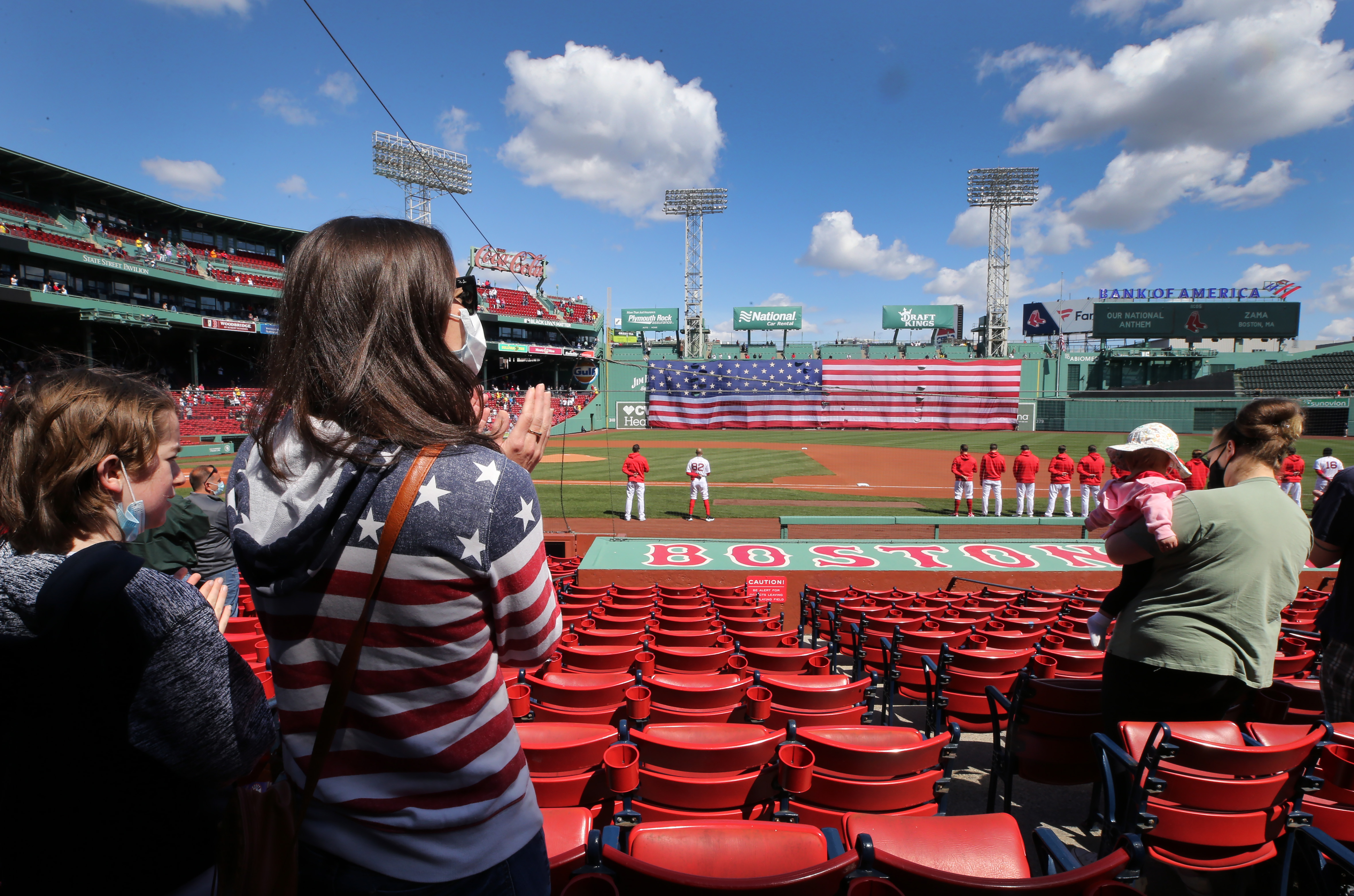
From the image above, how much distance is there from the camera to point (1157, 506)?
9.41 ft

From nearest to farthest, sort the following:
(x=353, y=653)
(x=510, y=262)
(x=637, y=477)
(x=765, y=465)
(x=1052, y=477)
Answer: (x=353, y=653), (x=637, y=477), (x=1052, y=477), (x=765, y=465), (x=510, y=262)

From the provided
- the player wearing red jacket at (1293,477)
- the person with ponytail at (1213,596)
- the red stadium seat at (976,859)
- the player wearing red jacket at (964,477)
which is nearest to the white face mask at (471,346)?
the red stadium seat at (976,859)

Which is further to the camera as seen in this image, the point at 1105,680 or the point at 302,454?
the point at 1105,680

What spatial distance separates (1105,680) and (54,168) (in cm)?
4918

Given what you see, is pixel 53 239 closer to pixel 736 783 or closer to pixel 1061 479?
pixel 736 783

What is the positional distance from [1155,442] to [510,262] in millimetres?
60693

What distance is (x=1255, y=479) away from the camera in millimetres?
3016

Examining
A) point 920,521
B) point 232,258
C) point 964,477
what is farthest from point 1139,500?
point 232,258

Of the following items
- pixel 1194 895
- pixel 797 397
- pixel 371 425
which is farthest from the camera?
pixel 797 397

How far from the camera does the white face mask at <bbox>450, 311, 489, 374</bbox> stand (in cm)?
147

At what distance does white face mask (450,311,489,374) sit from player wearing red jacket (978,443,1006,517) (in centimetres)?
1681

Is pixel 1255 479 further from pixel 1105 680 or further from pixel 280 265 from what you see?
pixel 280 265

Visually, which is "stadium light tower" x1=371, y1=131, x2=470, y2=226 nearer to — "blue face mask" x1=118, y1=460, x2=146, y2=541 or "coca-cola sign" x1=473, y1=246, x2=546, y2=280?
"coca-cola sign" x1=473, y1=246, x2=546, y2=280

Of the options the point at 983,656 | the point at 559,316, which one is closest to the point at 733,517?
the point at 983,656
